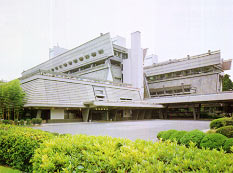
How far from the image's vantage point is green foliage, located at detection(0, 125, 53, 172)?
5143 mm

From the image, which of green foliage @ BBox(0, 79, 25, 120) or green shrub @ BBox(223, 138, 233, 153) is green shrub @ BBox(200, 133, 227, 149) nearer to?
green shrub @ BBox(223, 138, 233, 153)

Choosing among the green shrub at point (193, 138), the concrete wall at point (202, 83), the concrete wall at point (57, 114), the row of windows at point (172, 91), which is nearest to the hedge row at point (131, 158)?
the green shrub at point (193, 138)

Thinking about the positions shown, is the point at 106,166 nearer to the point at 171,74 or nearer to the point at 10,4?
the point at 10,4

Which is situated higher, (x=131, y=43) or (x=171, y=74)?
(x=131, y=43)

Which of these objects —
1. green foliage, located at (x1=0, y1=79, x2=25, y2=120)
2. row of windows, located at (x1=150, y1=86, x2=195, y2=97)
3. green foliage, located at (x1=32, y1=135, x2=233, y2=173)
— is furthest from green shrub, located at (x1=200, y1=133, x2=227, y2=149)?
row of windows, located at (x1=150, y1=86, x2=195, y2=97)

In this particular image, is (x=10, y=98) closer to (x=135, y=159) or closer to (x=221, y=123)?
(x=221, y=123)

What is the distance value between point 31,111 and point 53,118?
14.0 ft

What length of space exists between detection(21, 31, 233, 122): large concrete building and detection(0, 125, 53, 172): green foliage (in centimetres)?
2172

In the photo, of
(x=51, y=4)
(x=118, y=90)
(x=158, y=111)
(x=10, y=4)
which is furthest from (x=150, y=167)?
(x=158, y=111)

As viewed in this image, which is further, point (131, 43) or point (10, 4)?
point (131, 43)

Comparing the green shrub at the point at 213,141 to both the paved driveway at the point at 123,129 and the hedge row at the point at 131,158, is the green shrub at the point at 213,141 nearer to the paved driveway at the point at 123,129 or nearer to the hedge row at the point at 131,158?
the paved driveway at the point at 123,129

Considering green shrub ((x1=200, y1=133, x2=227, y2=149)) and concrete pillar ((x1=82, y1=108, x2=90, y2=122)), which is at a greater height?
green shrub ((x1=200, y1=133, x2=227, y2=149))

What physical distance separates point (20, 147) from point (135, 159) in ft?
14.1

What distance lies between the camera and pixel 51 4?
906cm
